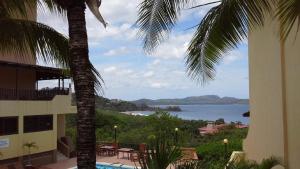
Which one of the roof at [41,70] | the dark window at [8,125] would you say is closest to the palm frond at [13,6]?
the roof at [41,70]

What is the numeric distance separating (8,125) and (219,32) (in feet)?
57.6

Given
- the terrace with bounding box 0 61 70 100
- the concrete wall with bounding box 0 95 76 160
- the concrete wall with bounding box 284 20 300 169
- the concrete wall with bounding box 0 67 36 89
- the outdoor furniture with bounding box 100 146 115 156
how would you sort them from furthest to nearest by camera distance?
the outdoor furniture with bounding box 100 146 115 156 < the concrete wall with bounding box 0 67 36 89 < the terrace with bounding box 0 61 70 100 < the concrete wall with bounding box 0 95 76 160 < the concrete wall with bounding box 284 20 300 169

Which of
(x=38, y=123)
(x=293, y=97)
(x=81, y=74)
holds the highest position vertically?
(x=81, y=74)

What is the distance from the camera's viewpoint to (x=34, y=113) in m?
23.6

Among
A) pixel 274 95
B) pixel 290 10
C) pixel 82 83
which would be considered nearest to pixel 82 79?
pixel 82 83

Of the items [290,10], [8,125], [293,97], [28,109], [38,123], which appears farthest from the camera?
[38,123]

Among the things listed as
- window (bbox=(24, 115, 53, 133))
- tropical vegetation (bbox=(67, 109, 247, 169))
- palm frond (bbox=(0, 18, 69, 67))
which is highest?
palm frond (bbox=(0, 18, 69, 67))

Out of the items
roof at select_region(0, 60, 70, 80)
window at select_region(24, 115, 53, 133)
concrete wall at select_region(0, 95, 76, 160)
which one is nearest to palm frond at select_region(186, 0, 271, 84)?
roof at select_region(0, 60, 70, 80)

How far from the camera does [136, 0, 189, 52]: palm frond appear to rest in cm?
700

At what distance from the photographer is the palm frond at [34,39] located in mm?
8523

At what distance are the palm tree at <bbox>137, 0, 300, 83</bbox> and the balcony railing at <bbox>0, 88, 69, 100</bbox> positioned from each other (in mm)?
15675

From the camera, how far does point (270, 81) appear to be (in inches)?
400

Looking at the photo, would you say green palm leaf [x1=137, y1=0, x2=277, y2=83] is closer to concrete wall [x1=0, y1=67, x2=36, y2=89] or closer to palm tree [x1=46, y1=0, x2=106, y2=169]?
palm tree [x1=46, y1=0, x2=106, y2=169]

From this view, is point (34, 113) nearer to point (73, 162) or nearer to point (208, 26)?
point (73, 162)
